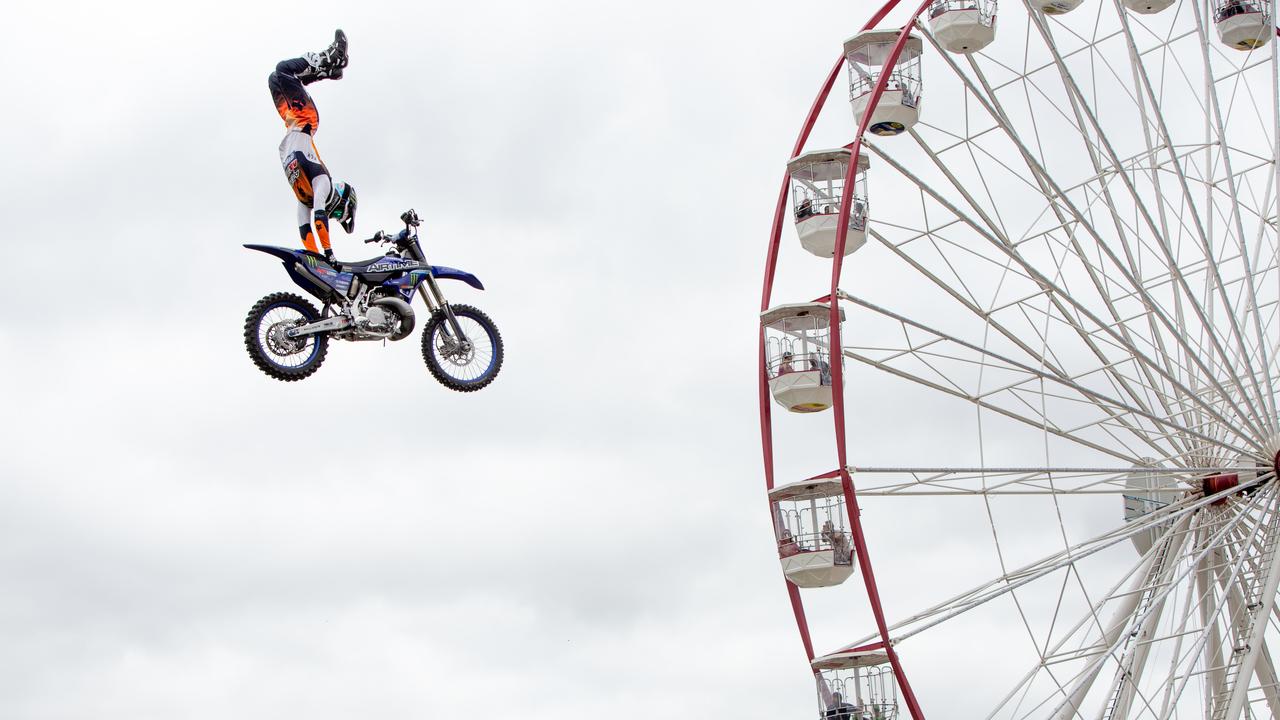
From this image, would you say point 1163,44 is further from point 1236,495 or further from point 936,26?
point 1236,495

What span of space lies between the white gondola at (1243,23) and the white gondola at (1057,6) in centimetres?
250

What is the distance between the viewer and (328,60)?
23.9 meters

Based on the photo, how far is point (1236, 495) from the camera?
1126 inches

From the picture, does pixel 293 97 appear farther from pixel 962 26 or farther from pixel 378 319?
pixel 962 26

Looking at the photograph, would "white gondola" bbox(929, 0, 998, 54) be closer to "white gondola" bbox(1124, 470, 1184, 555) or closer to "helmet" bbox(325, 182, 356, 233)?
"white gondola" bbox(1124, 470, 1184, 555)

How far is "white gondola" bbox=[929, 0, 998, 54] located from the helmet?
12.0m

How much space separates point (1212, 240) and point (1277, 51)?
3.08 m

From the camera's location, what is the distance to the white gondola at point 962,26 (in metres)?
31.9

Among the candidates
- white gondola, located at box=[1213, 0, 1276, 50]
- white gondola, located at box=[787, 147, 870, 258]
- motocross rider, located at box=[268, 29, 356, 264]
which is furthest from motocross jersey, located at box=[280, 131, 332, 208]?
white gondola, located at box=[1213, 0, 1276, 50]

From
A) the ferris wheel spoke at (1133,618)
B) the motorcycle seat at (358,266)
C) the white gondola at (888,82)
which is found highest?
the white gondola at (888,82)

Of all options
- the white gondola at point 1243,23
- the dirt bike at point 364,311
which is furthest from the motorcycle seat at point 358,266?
the white gondola at point 1243,23

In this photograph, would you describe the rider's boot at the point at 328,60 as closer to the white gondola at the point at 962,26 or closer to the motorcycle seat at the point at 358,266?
the motorcycle seat at the point at 358,266

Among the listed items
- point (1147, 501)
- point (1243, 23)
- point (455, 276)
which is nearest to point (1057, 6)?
point (1243, 23)

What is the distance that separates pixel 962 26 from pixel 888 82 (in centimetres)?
153
